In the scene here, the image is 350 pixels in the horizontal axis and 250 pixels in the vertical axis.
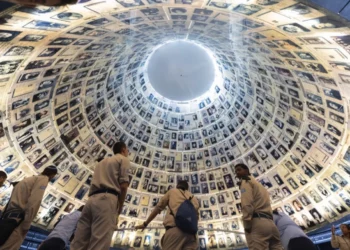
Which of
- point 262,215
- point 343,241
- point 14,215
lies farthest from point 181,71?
point 14,215

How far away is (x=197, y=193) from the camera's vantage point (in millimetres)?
19219

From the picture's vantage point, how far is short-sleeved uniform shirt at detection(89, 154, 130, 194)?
484 centimetres

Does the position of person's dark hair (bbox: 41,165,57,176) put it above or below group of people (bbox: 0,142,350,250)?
below

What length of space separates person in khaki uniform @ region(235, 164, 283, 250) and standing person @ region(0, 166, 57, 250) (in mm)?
4342

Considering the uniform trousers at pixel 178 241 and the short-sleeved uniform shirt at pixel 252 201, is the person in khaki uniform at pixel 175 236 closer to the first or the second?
the uniform trousers at pixel 178 241

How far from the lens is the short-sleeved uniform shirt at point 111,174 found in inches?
190

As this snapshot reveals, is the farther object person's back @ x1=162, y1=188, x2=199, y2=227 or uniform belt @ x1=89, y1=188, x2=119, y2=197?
person's back @ x1=162, y1=188, x2=199, y2=227

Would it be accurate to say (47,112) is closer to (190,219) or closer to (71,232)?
(71,232)

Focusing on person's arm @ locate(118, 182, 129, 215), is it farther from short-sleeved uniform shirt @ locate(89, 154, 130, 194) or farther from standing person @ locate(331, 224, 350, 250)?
standing person @ locate(331, 224, 350, 250)

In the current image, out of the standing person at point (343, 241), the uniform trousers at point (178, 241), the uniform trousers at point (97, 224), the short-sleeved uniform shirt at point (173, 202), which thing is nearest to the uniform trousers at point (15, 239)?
the uniform trousers at point (97, 224)

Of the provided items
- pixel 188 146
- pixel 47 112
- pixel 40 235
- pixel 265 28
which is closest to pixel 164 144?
pixel 188 146

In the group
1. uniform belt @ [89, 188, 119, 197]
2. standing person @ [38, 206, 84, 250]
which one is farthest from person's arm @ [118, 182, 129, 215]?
standing person @ [38, 206, 84, 250]

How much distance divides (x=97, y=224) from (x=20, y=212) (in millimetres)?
2126

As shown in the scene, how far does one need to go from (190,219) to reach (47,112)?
12.5m
